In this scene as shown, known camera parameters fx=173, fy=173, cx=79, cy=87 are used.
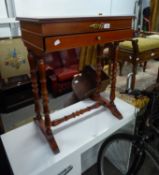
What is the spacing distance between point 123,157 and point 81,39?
1.11m

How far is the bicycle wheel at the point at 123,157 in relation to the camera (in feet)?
3.42

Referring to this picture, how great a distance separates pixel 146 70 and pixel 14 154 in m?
2.06

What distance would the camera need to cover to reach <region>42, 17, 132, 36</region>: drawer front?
0.74m

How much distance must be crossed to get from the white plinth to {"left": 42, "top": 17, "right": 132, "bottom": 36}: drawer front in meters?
0.63

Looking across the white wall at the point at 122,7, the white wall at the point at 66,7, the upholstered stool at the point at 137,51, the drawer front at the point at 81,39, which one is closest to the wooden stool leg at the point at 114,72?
the drawer front at the point at 81,39

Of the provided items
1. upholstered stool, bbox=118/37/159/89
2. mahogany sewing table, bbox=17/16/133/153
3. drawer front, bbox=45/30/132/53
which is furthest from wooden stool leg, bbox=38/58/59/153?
upholstered stool, bbox=118/37/159/89

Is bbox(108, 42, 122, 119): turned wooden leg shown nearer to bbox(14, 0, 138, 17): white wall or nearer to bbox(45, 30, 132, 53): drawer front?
bbox(45, 30, 132, 53): drawer front

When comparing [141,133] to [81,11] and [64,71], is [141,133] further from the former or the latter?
[81,11]

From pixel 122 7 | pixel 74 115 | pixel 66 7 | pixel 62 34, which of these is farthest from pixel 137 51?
pixel 122 7

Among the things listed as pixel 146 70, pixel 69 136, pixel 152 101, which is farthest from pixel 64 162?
pixel 146 70

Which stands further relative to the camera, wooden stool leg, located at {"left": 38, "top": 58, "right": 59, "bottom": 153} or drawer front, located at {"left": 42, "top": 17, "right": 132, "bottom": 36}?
wooden stool leg, located at {"left": 38, "top": 58, "right": 59, "bottom": 153}

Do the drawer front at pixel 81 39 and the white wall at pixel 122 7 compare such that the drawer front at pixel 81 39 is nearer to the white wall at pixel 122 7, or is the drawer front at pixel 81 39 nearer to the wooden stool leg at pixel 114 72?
the wooden stool leg at pixel 114 72

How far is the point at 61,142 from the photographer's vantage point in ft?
3.47

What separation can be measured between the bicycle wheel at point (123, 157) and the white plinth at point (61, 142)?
13 cm
